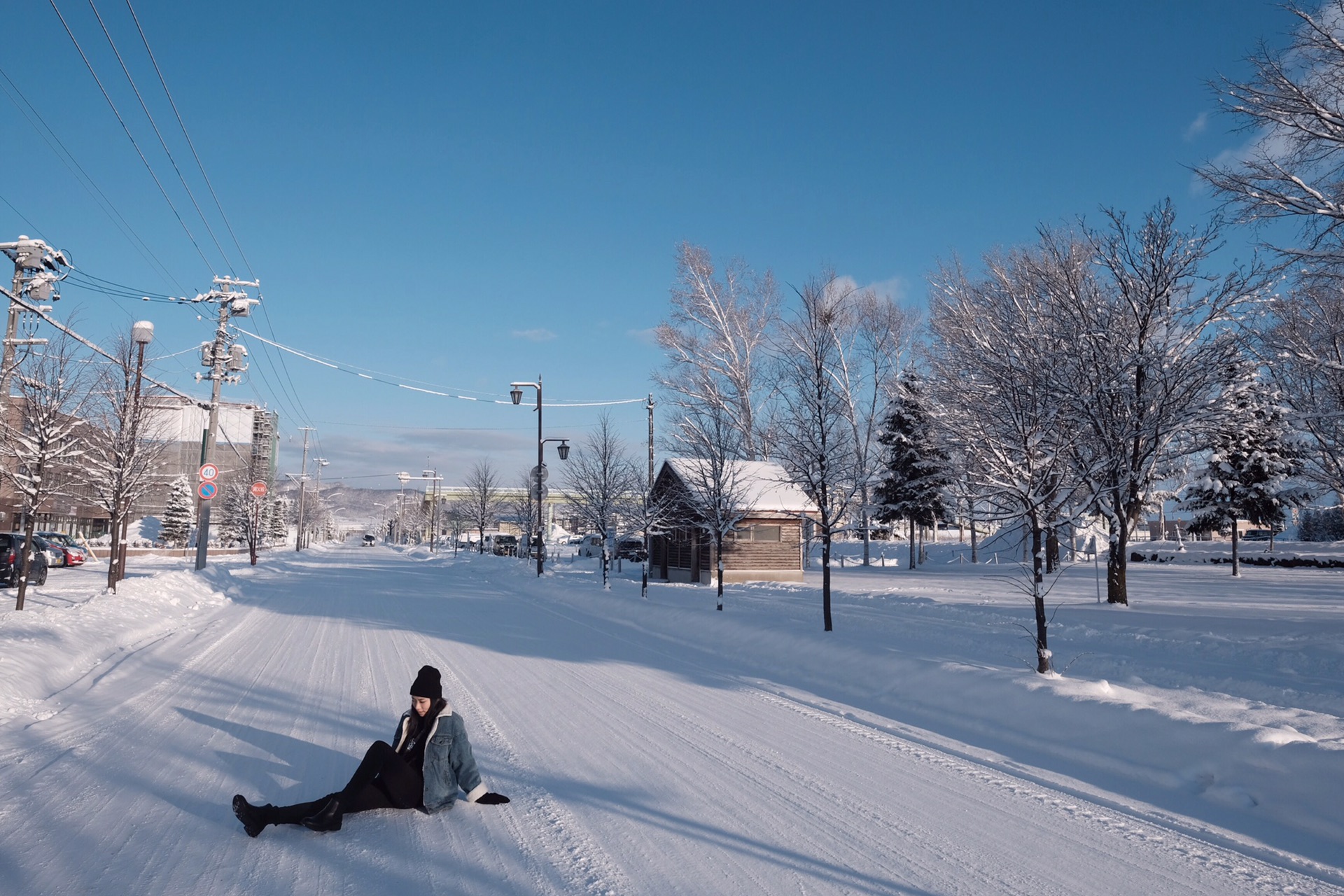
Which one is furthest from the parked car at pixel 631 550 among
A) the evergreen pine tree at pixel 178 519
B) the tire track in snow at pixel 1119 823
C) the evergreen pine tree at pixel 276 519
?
the evergreen pine tree at pixel 276 519

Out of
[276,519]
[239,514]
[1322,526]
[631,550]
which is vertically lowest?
[631,550]

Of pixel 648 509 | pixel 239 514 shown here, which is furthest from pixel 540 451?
pixel 239 514

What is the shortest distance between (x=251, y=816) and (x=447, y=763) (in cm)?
119

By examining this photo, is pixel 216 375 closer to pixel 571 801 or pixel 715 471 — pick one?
pixel 715 471

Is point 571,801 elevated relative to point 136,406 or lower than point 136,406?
lower

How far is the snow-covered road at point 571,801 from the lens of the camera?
4582 mm

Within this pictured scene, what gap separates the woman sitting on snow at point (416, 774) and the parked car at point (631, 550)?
44871 millimetres

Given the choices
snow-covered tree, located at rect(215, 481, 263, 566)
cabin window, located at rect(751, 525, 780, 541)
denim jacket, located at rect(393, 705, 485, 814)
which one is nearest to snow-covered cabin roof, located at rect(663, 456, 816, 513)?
cabin window, located at rect(751, 525, 780, 541)

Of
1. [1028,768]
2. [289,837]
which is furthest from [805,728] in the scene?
[289,837]

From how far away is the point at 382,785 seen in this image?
17.5 feet

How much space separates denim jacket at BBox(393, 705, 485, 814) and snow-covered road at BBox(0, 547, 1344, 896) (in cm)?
16

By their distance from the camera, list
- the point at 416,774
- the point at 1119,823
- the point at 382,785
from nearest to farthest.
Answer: the point at 382,785 < the point at 416,774 < the point at 1119,823

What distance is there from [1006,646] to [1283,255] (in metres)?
7.34

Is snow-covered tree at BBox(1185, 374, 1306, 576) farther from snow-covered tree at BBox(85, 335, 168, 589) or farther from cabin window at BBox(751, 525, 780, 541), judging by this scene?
snow-covered tree at BBox(85, 335, 168, 589)
